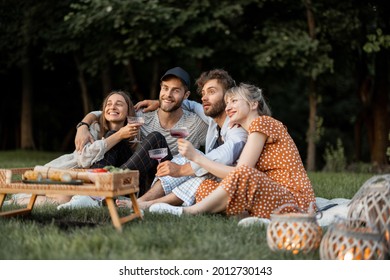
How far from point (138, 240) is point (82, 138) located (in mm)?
2453

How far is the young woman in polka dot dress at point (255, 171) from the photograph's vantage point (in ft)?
13.6

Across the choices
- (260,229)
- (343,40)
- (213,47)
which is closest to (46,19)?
(213,47)

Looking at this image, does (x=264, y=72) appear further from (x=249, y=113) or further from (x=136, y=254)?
(x=136, y=254)

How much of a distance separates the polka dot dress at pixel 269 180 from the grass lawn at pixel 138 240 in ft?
0.71

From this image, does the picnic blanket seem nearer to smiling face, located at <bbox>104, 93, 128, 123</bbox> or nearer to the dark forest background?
smiling face, located at <bbox>104, 93, 128, 123</bbox>

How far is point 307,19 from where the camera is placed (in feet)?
39.4

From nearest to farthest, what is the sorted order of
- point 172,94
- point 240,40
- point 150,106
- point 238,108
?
point 238,108 → point 172,94 → point 150,106 → point 240,40

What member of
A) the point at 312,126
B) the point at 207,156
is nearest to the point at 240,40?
the point at 312,126

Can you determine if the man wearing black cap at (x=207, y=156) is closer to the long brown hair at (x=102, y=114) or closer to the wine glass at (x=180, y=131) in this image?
the wine glass at (x=180, y=131)

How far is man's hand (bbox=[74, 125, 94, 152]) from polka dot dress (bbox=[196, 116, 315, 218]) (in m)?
1.70

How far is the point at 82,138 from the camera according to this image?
5.46 metres

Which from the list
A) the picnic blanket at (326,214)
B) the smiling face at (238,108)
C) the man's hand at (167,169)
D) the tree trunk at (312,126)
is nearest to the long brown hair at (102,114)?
the man's hand at (167,169)

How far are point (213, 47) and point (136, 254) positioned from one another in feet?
32.8

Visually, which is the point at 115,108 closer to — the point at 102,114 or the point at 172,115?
the point at 102,114
